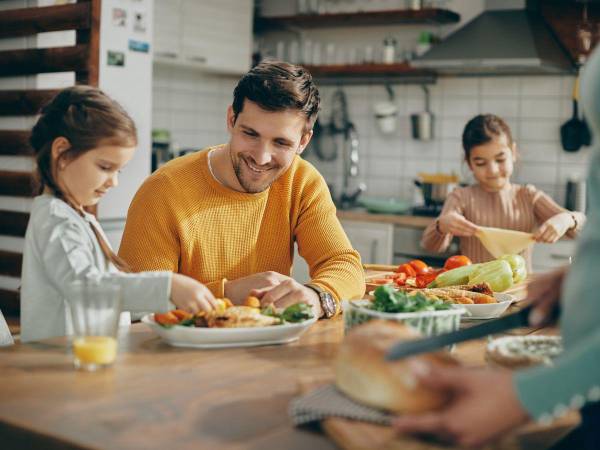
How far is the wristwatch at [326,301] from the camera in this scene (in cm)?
181

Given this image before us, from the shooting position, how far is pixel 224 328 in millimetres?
1449

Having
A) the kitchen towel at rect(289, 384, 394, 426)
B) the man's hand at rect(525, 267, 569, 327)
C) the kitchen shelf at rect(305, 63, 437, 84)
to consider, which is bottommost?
the kitchen towel at rect(289, 384, 394, 426)

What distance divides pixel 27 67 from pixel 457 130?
256 cm

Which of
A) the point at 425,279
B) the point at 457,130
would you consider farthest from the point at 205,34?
the point at 425,279

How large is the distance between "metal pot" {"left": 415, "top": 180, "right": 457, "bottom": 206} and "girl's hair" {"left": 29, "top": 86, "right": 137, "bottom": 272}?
2954 mm

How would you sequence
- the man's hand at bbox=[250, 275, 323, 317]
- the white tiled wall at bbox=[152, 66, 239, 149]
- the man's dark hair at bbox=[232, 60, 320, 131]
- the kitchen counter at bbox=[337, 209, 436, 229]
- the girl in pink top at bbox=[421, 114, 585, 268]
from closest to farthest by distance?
1. the man's hand at bbox=[250, 275, 323, 317]
2. the man's dark hair at bbox=[232, 60, 320, 131]
3. the girl in pink top at bbox=[421, 114, 585, 268]
4. the kitchen counter at bbox=[337, 209, 436, 229]
5. the white tiled wall at bbox=[152, 66, 239, 149]

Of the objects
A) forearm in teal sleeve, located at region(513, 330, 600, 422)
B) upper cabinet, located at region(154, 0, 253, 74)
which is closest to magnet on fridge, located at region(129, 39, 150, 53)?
upper cabinet, located at region(154, 0, 253, 74)

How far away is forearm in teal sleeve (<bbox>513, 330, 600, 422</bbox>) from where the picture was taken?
0.90m

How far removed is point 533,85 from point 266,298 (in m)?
3.40

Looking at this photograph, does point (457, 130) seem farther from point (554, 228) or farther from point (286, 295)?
point (286, 295)

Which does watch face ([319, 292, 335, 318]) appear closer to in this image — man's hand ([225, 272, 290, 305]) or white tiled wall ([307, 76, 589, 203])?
man's hand ([225, 272, 290, 305])

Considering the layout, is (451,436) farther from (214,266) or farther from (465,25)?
(465,25)

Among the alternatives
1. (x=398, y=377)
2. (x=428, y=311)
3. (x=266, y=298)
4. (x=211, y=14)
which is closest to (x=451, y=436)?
(x=398, y=377)

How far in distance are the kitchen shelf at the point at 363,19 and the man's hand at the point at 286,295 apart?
320 cm
